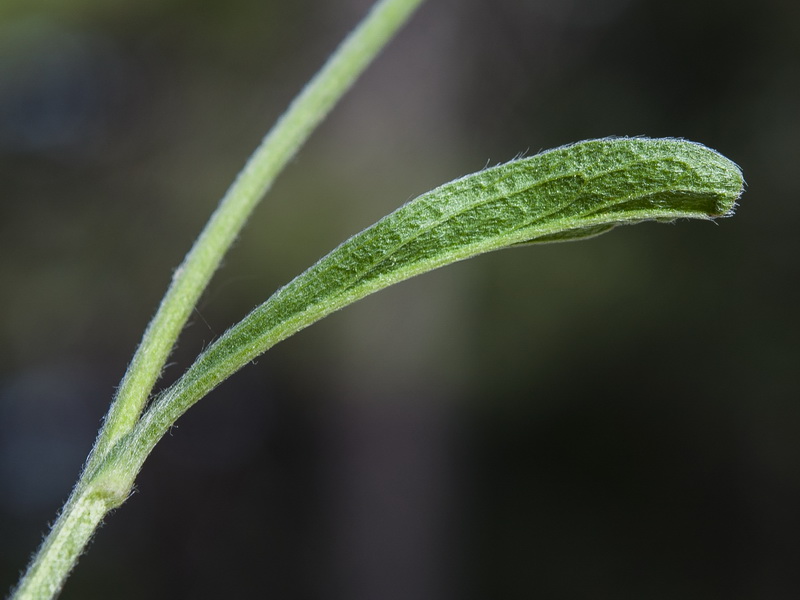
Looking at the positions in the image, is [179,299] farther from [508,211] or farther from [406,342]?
[406,342]

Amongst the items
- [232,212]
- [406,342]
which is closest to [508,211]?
[232,212]

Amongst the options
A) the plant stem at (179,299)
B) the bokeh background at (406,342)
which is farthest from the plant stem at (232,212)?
the bokeh background at (406,342)

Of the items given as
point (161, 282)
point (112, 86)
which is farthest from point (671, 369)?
point (112, 86)

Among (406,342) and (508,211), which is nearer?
(508,211)

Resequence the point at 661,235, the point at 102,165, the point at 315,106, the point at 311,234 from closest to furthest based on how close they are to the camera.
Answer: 1. the point at 315,106
2. the point at 661,235
3. the point at 311,234
4. the point at 102,165

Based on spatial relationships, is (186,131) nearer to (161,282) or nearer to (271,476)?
(161,282)
